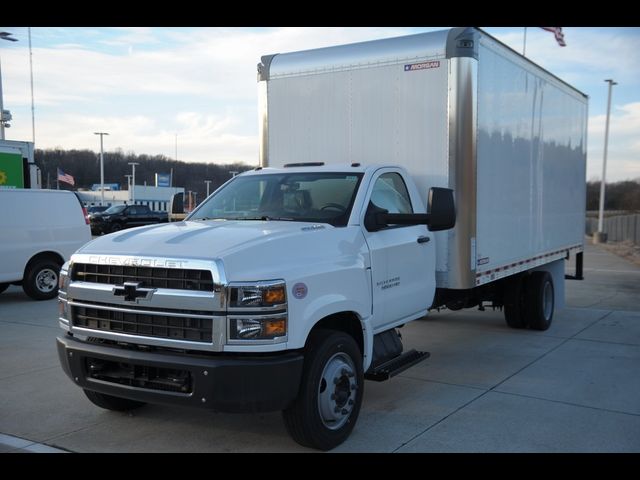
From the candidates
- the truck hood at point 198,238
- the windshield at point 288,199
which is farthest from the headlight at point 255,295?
the windshield at point 288,199

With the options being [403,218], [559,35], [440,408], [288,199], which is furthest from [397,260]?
[559,35]

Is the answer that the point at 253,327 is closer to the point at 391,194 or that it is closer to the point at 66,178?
the point at 391,194

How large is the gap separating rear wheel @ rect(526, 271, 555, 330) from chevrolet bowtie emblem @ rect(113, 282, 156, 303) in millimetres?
6440

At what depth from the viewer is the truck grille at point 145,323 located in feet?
14.0

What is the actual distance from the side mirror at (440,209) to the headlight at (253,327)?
179cm

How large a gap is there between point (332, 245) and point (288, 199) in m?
1.02

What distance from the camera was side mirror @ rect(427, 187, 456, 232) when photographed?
532 cm

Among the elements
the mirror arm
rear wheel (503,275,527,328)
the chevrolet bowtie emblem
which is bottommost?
rear wheel (503,275,527,328)

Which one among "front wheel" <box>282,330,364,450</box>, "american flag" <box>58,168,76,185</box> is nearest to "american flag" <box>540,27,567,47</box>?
"front wheel" <box>282,330,364,450</box>

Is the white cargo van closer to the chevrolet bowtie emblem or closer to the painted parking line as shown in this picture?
the painted parking line

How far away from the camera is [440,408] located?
19.1 ft

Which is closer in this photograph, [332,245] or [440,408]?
[332,245]
